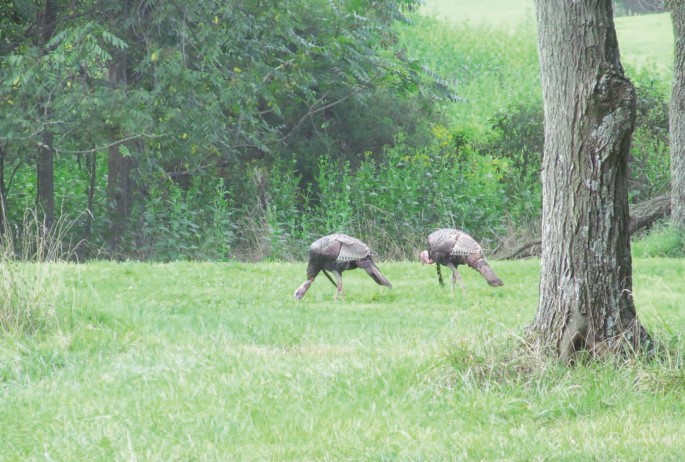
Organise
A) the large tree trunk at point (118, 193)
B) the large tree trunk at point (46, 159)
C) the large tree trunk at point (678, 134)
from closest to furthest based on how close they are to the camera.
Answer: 1. the large tree trunk at point (678, 134)
2. the large tree trunk at point (46, 159)
3. the large tree trunk at point (118, 193)

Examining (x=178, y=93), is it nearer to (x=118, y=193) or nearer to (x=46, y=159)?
(x=46, y=159)

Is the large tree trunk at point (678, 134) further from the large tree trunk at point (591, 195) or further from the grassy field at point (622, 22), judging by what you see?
the grassy field at point (622, 22)

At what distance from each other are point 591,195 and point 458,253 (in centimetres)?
533

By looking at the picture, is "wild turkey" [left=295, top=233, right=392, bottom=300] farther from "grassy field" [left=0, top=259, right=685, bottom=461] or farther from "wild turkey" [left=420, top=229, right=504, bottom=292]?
"grassy field" [left=0, top=259, right=685, bottom=461]

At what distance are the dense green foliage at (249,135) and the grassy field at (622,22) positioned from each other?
13755 mm

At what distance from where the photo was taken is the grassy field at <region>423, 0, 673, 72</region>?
38131mm

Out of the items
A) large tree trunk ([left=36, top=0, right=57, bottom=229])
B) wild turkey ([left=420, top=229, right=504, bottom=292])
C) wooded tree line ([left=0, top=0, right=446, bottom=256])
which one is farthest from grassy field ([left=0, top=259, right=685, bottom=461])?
large tree trunk ([left=36, top=0, right=57, bottom=229])

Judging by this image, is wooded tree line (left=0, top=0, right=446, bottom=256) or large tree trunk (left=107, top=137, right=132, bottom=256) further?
large tree trunk (left=107, top=137, right=132, bottom=256)

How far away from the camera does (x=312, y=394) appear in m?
6.56

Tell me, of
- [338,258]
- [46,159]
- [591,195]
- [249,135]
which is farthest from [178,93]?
[591,195]

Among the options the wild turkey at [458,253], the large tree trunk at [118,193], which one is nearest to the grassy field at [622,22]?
the large tree trunk at [118,193]

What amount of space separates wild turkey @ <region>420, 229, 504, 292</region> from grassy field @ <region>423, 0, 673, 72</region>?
24.8m

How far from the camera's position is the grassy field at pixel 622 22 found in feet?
125

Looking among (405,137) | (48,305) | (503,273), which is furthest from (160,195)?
(48,305)
